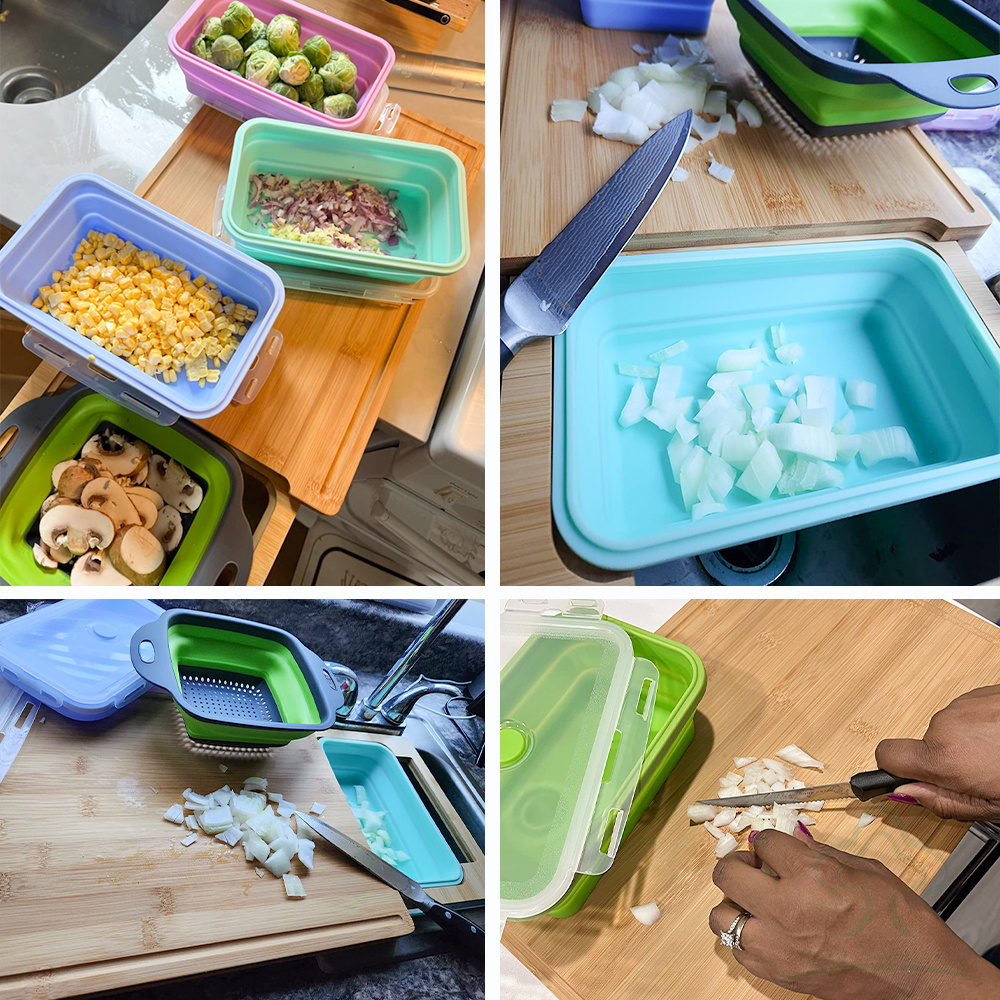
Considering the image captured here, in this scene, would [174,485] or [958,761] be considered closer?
[958,761]

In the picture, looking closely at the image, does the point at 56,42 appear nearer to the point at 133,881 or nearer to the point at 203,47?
the point at 203,47

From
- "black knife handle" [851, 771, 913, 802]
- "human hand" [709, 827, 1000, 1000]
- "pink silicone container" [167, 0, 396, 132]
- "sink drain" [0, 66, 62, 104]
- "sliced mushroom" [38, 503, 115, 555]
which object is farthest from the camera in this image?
"sink drain" [0, 66, 62, 104]

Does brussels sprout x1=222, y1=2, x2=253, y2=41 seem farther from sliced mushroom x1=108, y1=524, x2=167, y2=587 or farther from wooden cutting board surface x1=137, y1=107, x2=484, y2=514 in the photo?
sliced mushroom x1=108, y1=524, x2=167, y2=587

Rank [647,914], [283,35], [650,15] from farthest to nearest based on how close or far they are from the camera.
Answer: [650,15] < [283,35] < [647,914]

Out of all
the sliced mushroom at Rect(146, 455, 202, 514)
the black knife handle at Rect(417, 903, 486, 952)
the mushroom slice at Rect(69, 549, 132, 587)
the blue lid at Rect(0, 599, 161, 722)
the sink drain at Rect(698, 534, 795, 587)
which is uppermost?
the sink drain at Rect(698, 534, 795, 587)

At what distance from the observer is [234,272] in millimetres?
785

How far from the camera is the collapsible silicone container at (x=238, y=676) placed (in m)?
0.73

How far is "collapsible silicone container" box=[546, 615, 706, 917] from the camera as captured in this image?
669mm

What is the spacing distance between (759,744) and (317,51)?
956 millimetres

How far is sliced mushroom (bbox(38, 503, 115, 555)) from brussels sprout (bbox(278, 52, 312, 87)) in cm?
55

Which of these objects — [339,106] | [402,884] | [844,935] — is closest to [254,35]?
[339,106]

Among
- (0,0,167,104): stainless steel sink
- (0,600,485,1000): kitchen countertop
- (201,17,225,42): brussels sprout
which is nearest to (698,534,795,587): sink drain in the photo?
(0,600,485,1000): kitchen countertop

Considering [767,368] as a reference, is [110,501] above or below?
below

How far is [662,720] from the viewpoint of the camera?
761mm
